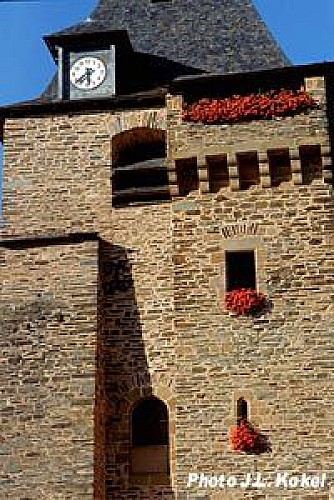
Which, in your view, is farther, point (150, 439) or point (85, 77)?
point (85, 77)

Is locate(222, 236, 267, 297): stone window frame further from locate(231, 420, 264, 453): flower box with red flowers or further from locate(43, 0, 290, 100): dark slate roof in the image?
locate(43, 0, 290, 100): dark slate roof

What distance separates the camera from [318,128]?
17.4 metres

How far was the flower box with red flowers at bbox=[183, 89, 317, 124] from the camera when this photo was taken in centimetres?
1758

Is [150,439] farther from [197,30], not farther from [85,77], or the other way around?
[197,30]

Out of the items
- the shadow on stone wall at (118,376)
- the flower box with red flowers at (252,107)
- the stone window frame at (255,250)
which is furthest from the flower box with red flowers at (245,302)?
the flower box with red flowers at (252,107)

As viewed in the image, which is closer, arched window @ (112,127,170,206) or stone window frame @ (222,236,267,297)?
stone window frame @ (222,236,267,297)

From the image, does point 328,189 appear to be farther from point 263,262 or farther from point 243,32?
point 243,32

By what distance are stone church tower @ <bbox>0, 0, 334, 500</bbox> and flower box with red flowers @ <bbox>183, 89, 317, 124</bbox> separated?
30 millimetres

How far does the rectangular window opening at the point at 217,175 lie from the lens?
1766cm

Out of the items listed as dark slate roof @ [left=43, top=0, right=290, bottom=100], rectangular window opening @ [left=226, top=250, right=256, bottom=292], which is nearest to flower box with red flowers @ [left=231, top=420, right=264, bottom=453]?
rectangular window opening @ [left=226, top=250, right=256, bottom=292]

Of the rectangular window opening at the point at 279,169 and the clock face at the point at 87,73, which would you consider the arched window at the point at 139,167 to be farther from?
the rectangular window opening at the point at 279,169

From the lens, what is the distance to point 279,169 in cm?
1764

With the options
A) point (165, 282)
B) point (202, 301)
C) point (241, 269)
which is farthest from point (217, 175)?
point (202, 301)

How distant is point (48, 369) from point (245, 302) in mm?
3424
